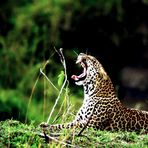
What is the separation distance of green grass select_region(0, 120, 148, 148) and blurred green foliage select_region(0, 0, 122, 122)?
29.5 ft

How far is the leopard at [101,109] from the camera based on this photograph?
35.3 feet

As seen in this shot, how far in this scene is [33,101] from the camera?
2014cm

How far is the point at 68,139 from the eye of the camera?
9477mm

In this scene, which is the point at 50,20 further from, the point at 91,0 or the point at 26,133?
the point at 26,133

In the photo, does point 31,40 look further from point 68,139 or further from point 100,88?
point 68,139

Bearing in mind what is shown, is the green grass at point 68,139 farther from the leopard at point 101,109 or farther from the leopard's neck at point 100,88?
the leopard's neck at point 100,88

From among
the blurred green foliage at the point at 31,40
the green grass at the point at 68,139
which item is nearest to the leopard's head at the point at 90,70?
the green grass at the point at 68,139

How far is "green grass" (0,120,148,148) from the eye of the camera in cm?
941

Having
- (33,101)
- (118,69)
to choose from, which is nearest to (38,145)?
(33,101)

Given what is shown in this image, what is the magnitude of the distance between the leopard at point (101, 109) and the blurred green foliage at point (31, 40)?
7.88m

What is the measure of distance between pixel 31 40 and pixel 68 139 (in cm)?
1191

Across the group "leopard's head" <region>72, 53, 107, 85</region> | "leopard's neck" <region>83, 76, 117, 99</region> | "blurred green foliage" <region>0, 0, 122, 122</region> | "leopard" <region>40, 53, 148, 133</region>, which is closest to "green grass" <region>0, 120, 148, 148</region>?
"leopard" <region>40, 53, 148, 133</region>

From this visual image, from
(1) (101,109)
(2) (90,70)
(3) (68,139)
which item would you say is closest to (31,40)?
(2) (90,70)

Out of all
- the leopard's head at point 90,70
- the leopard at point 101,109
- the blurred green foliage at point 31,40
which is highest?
the blurred green foliage at point 31,40
